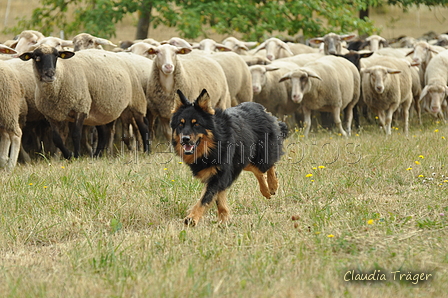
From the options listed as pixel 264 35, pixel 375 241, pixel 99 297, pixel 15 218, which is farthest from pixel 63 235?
pixel 264 35

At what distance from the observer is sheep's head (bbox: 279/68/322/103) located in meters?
12.1

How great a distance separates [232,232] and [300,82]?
7596 mm

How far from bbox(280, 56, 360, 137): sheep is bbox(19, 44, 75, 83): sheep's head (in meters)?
4.83

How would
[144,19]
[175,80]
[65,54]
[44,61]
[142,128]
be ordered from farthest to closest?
[144,19], [142,128], [175,80], [65,54], [44,61]

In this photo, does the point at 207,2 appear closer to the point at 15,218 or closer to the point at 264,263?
the point at 15,218

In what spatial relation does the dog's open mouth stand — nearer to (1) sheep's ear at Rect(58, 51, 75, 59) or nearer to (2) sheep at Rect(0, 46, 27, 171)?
(2) sheep at Rect(0, 46, 27, 171)

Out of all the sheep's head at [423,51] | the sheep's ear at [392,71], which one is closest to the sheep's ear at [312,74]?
the sheep's ear at [392,71]

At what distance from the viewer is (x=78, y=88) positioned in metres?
9.45

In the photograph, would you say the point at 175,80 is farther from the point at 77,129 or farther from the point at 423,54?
the point at 423,54

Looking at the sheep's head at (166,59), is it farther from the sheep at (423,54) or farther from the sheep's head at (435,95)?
the sheep at (423,54)

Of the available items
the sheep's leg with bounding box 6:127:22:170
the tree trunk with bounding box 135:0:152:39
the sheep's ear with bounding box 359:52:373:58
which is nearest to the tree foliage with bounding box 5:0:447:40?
the tree trunk with bounding box 135:0:152:39

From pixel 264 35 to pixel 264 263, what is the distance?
16.3m

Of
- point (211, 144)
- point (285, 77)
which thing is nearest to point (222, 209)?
point (211, 144)

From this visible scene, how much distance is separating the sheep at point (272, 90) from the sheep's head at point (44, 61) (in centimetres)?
480
